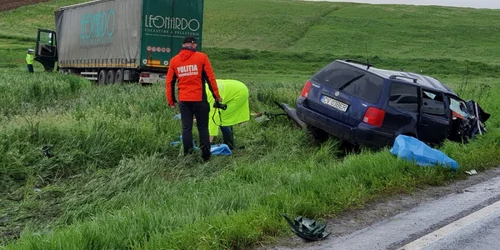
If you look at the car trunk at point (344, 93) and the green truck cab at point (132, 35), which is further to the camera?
the green truck cab at point (132, 35)

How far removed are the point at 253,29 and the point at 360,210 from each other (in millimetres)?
46664

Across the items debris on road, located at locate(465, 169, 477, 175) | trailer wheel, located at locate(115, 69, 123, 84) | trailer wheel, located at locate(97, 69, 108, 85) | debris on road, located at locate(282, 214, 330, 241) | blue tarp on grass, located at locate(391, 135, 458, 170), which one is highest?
blue tarp on grass, located at locate(391, 135, 458, 170)

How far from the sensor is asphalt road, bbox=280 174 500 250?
413cm

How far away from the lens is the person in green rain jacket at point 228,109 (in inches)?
322

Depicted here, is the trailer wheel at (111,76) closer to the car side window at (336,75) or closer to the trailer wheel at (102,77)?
the trailer wheel at (102,77)

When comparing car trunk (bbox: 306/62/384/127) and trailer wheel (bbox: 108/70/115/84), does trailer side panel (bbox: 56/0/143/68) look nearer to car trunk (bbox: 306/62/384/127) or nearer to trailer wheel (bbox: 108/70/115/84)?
trailer wheel (bbox: 108/70/115/84)

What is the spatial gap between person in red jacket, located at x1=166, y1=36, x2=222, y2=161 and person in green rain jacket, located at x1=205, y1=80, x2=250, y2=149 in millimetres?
521

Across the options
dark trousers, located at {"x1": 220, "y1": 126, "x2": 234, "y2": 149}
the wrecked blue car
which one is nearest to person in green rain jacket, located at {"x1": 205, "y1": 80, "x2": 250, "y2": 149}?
dark trousers, located at {"x1": 220, "y1": 126, "x2": 234, "y2": 149}

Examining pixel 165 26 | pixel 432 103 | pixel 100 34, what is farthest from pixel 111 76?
pixel 432 103

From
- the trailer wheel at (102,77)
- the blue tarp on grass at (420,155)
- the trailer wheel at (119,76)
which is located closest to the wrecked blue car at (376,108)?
the blue tarp on grass at (420,155)

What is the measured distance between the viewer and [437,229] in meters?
4.50

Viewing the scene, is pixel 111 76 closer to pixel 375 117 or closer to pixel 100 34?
pixel 100 34

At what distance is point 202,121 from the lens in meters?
7.67

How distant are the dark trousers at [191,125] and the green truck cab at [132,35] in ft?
37.7
